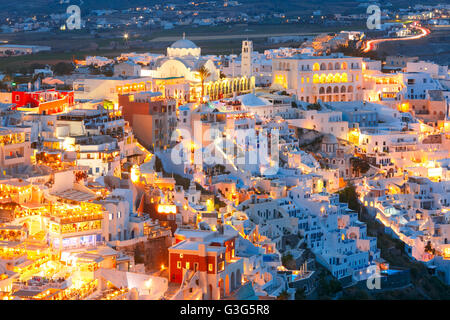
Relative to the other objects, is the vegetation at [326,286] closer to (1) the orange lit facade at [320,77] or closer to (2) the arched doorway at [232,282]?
(2) the arched doorway at [232,282]

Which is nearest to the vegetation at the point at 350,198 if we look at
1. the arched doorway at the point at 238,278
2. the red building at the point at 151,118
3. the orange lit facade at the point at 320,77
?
the red building at the point at 151,118

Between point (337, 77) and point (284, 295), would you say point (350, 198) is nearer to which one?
point (284, 295)

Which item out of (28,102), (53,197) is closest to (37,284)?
(53,197)

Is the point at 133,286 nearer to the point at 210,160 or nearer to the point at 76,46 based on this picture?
the point at 210,160

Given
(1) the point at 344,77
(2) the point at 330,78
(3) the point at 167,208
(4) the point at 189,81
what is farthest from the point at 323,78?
(3) the point at 167,208

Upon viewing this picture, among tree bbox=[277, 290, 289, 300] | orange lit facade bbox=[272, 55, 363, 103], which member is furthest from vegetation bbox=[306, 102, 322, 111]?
tree bbox=[277, 290, 289, 300]

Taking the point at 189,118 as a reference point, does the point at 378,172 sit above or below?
below

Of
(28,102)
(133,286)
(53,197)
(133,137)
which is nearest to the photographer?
(133,286)

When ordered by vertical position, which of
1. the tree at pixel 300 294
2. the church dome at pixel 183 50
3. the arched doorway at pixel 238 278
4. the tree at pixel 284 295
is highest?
the church dome at pixel 183 50
